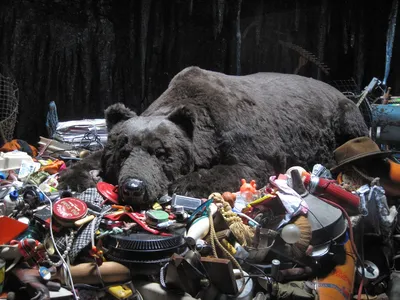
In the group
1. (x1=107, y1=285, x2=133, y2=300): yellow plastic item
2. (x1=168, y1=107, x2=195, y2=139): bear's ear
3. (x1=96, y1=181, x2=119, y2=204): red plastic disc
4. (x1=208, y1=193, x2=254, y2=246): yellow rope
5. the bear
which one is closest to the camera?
(x1=107, y1=285, x2=133, y2=300): yellow plastic item

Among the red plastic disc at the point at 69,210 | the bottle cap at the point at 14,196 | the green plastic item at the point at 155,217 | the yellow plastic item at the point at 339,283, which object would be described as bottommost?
the yellow plastic item at the point at 339,283

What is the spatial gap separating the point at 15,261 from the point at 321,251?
1.63 meters

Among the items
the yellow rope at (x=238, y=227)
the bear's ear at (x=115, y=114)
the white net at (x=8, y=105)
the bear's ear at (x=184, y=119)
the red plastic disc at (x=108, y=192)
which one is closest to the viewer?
the yellow rope at (x=238, y=227)

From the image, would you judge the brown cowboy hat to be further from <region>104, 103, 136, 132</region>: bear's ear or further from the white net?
the white net

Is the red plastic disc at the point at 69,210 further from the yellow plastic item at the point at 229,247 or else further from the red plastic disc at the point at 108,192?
the yellow plastic item at the point at 229,247

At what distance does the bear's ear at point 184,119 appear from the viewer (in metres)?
3.32

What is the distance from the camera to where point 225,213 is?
252cm

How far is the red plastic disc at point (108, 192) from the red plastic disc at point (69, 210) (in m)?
0.36

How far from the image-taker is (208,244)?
2.34 metres

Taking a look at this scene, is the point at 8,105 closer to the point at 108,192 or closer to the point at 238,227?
the point at 108,192

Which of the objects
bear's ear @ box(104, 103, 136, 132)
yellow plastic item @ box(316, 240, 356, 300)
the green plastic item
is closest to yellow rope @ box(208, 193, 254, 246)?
the green plastic item

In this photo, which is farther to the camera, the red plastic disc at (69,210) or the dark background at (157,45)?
the dark background at (157,45)

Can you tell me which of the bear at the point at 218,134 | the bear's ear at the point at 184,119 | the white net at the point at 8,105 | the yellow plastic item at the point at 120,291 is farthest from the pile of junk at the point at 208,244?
the white net at the point at 8,105

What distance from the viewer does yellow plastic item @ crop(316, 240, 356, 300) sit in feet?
7.47
